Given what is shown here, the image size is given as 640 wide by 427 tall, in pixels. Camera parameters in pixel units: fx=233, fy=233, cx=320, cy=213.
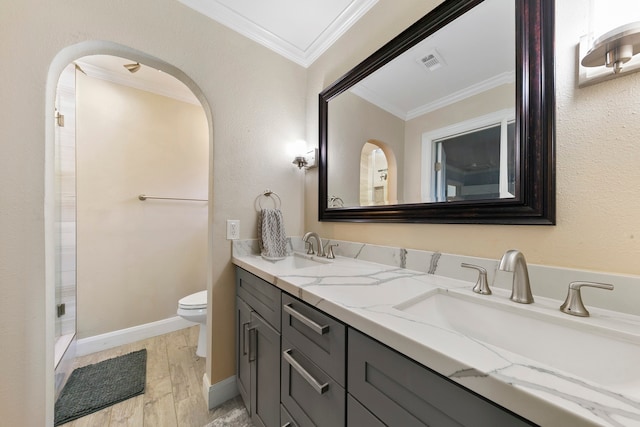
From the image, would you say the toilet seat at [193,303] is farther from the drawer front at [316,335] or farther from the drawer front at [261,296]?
the drawer front at [316,335]

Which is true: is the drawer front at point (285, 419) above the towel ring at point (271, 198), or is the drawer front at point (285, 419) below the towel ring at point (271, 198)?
below

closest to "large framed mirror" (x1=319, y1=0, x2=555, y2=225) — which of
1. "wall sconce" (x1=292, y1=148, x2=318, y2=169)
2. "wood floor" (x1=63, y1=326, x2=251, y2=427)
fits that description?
"wall sconce" (x1=292, y1=148, x2=318, y2=169)

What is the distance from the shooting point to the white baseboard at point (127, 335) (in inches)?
72.9

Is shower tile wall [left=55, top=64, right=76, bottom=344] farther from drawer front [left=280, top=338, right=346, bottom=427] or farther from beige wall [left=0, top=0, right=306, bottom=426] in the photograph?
drawer front [left=280, top=338, right=346, bottom=427]

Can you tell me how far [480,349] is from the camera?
472mm

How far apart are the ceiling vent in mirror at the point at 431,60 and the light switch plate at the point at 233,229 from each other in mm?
1340

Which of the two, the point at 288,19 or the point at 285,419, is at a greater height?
the point at 288,19

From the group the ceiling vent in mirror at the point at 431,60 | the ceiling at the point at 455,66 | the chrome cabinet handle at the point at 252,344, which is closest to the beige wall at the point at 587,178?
the ceiling at the point at 455,66

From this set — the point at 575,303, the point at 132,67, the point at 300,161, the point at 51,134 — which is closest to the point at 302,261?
the point at 300,161

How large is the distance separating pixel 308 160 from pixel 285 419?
1.49 metres

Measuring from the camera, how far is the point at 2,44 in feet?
3.02

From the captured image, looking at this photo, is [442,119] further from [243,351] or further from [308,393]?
[243,351]

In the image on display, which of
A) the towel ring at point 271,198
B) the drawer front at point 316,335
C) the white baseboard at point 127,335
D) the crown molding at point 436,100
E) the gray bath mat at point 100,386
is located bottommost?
the gray bath mat at point 100,386

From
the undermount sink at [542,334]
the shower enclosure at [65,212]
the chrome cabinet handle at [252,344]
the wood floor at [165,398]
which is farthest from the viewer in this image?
the shower enclosure at [65,212]
